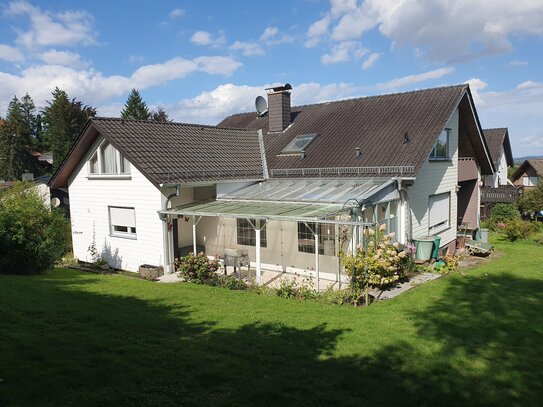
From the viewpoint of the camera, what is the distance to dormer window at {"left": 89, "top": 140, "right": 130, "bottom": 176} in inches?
685

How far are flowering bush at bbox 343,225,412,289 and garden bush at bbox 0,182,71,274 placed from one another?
10.3 meters

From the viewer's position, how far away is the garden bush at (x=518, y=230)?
23609 millimetres

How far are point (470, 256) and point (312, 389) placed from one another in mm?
16292

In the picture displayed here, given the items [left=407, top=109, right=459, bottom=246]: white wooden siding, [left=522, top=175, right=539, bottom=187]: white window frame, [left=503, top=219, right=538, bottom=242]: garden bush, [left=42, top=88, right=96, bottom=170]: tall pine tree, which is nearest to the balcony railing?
[left=503, top=219, right=538, bottom=242]: garden bush

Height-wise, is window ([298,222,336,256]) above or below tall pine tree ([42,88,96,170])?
below

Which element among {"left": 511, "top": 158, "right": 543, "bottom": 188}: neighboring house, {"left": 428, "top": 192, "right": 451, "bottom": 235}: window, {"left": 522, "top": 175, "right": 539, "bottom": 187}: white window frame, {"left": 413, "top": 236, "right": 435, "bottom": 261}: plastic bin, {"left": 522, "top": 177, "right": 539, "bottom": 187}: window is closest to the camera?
{"left": 413, "top": 236, "right": 435, "bottom": 261}: plastic bin

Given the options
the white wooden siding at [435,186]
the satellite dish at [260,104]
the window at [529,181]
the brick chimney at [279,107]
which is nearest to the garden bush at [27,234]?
the brick chimney at [279,107]


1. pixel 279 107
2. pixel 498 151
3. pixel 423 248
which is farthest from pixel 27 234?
pixel 498 151

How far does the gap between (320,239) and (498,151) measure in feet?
107

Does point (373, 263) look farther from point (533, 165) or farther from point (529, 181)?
point (529, 181)

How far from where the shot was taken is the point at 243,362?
23.1 feet

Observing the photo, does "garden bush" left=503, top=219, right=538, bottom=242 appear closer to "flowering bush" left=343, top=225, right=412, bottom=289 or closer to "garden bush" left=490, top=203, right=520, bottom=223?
"garden bush" left=490, top=203, right=520, bottom=223

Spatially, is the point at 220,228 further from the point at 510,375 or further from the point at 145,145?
the point at 510,375

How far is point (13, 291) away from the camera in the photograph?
1127cm
